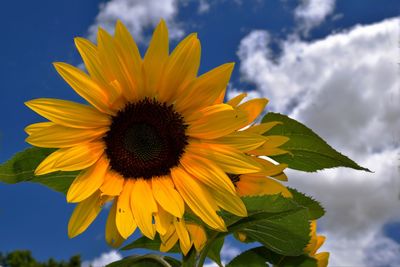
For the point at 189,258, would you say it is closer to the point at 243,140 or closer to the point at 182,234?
the point at 182,234

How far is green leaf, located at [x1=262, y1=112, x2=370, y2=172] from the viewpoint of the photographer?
6.03ft

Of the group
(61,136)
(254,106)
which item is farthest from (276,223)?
(61,136)

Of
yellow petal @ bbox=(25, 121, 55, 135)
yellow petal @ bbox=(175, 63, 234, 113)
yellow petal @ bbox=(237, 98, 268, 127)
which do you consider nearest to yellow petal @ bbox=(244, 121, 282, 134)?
yellow petal @ bbox=(237, 98, 268, 127)

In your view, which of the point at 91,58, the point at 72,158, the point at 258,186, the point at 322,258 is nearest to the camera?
the point at 91,58

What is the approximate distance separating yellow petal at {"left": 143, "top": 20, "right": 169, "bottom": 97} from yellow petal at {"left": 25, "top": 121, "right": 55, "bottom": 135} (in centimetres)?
31

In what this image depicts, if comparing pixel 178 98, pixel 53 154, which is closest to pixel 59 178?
pixel 53 154

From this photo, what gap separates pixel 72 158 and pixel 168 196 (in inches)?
12.3

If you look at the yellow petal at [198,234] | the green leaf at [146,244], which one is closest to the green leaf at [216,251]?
the green leaf at [146,244]

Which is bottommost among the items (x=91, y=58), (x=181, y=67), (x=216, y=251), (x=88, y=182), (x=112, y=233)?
(x=112, y=233)

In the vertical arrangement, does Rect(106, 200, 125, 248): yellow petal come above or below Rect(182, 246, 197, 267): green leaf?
below

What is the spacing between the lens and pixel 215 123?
66.2 inches

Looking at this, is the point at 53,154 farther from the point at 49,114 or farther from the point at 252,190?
the point at 252,190

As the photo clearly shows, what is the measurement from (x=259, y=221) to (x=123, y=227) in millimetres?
433

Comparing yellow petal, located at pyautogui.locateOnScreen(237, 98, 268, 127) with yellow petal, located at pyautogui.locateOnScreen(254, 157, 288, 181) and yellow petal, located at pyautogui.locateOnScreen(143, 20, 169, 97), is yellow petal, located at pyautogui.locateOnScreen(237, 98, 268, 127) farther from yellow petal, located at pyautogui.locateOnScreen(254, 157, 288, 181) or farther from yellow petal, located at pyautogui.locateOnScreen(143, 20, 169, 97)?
yellow petal, located at pyautogui.locateOnScreen(143, 20, 169, 97)
